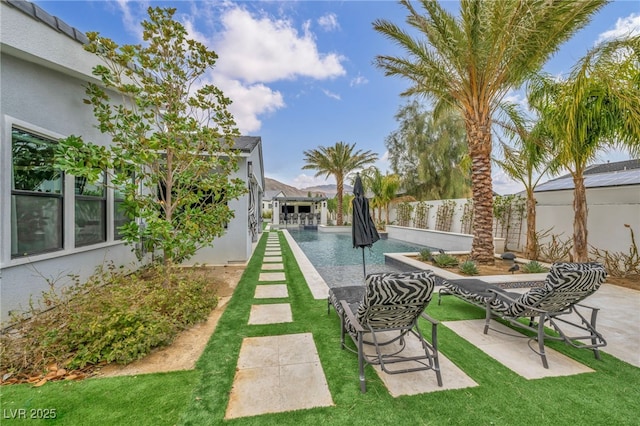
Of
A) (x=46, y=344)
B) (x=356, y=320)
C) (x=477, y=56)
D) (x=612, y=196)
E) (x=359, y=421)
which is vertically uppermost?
(x=477, y=56)

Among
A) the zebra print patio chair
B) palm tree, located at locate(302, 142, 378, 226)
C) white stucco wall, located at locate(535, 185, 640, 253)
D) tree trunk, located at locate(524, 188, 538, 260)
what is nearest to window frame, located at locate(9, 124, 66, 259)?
the zebra print patio chair

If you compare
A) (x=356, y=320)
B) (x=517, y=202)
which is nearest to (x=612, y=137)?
(x=517, y=202)

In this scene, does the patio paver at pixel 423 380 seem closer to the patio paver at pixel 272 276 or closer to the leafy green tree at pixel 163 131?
the leafy green tree at pixel 163 131

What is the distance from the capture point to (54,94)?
4.78m

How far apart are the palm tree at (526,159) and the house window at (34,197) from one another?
12635mm

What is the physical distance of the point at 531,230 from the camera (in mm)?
9555

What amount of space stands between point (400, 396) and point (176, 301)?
389 centimetres

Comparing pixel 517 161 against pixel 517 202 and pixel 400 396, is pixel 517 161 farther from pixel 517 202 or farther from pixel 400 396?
pixel 400 396

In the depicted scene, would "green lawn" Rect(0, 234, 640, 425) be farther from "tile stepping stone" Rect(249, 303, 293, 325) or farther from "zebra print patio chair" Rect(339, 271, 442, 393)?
"tile stepping stone" Rect(249, 303, 293, 325)

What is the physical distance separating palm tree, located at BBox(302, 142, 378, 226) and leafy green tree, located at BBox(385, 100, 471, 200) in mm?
5221

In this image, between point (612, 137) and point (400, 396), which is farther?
point (612, 137)

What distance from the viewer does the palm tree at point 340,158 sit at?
74.7 feet

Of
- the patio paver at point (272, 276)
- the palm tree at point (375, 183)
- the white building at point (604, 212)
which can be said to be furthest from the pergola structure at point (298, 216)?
the white building at point (604, 212)

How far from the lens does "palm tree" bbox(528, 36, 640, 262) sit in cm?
552
